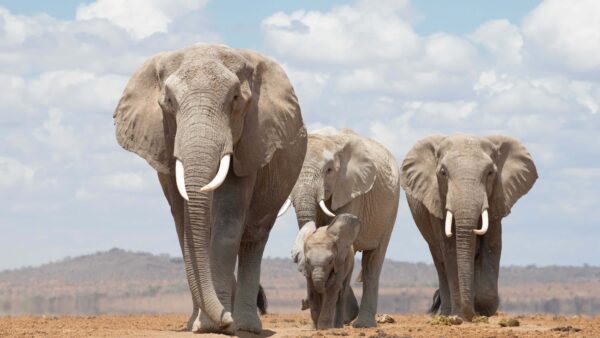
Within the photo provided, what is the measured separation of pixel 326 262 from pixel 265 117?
2.36 meters

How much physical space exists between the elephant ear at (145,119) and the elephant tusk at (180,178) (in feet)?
2.79

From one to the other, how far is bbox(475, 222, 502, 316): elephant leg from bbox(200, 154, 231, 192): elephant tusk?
6952 mm

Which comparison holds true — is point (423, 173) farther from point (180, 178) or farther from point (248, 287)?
point (180, 178)

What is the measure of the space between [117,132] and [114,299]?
180 feet

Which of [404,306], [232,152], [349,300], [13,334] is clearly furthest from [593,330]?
[404,306]

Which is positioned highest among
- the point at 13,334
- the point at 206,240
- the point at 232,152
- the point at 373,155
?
the point at 373,155

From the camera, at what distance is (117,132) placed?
13.7 m

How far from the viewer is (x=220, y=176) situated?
40.7 ft

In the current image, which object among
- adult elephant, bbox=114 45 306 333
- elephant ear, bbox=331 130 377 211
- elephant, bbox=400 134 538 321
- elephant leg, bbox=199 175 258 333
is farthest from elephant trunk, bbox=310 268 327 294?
elephant, bbox=400 134 538 321

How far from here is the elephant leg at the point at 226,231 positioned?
13195 mm

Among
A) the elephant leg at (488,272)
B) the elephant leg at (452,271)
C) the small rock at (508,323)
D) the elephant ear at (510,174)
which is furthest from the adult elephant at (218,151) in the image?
the elephant ear at (510,174)

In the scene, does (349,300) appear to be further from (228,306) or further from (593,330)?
Result: (228,306)

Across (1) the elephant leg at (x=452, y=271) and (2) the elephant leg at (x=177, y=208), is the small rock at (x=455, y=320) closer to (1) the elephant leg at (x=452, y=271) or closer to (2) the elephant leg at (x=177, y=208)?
(1) the elephant leg at (x=452, y=271)

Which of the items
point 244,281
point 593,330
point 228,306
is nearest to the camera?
point 228,306
